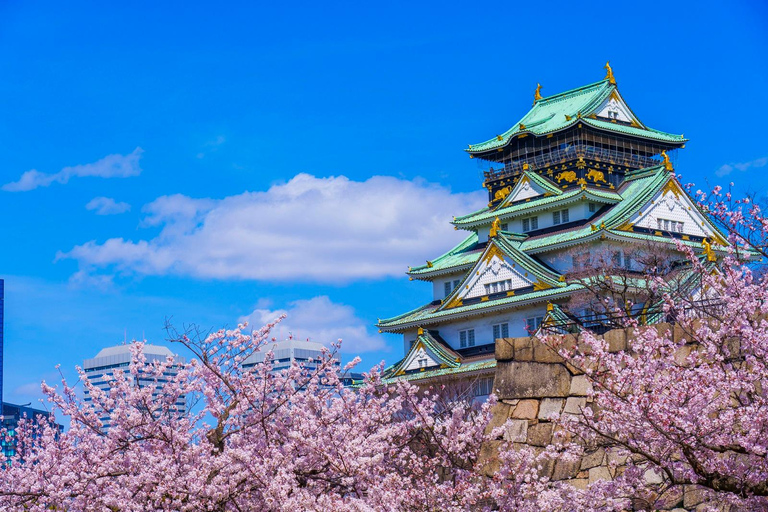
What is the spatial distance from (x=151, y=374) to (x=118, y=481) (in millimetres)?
2093

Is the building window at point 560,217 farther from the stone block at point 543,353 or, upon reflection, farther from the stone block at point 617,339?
the stone block at point 617,339

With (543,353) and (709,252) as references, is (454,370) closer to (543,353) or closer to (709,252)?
(709,252)

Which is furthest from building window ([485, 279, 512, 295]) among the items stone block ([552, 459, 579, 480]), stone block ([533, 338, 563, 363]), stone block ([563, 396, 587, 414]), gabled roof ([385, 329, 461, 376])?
stone block ([552, 459, 579, 480])

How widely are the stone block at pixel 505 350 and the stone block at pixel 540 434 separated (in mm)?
1401

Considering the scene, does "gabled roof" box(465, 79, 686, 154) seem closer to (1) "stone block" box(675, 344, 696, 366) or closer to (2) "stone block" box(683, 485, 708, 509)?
(1) "stone block" box(675, 344, 696, 366)

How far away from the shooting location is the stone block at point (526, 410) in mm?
18828

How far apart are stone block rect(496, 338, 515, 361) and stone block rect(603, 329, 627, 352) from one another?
1966 millimetres

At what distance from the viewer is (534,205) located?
56125 mm

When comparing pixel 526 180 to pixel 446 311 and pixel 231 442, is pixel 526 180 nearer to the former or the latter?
pixel 446 311

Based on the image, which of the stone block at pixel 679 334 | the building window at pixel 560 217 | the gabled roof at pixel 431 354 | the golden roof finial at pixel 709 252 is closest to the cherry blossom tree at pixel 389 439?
Answer: the stone block at pixel 679 334

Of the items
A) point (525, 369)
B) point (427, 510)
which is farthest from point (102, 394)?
point (525, 369)

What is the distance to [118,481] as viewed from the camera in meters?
17.6

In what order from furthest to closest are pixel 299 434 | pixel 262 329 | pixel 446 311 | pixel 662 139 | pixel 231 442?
pixel 662 139 → pixel 446 311 → pixel 262 329 → pixel 231 442 → pixel 299 434

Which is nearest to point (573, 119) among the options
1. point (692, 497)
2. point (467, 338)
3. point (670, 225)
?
point (670, 225)
